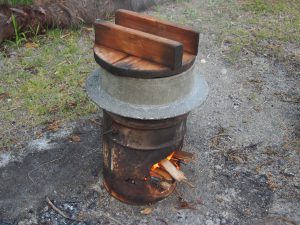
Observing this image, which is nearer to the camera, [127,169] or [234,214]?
[127,169]

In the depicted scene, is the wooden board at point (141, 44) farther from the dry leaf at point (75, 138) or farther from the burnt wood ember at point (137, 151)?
the dry leaf at point (75, 138)

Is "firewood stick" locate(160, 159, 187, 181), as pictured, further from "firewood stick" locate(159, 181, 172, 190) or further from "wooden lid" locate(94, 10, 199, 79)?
"wooden lid" locate(94, 10, 199, 79)

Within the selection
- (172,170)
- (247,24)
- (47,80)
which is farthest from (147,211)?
(247,24)

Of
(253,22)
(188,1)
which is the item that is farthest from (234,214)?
(188,1)

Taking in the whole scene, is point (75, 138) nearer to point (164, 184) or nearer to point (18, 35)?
point (164, 184)

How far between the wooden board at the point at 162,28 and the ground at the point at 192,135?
1.54 metres

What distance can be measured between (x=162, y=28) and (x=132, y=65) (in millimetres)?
474

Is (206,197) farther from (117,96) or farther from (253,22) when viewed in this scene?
(253,22)

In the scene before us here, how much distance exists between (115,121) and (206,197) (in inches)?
50.7

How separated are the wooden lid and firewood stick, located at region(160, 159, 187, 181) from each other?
3.09 feet

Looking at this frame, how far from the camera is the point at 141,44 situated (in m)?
2.99

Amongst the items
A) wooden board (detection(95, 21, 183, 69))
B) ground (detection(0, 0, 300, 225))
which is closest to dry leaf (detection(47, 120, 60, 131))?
ground (detection(0, 0, 300, 225))

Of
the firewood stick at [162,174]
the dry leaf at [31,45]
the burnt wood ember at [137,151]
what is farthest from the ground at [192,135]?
the firewood stick at [162,174]

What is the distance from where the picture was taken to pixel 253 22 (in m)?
7.18
